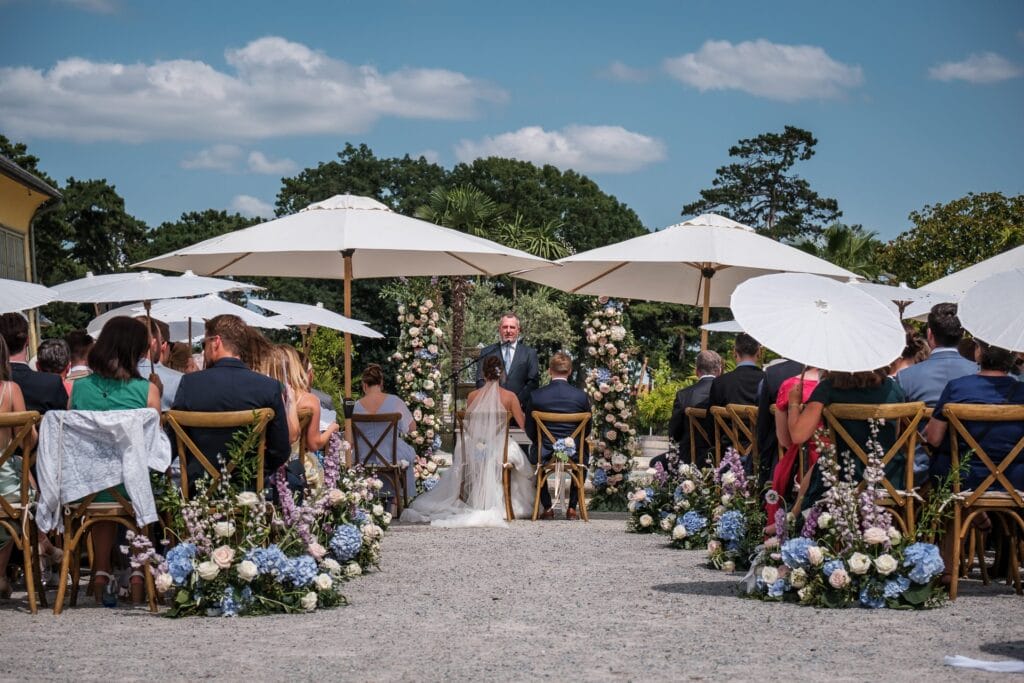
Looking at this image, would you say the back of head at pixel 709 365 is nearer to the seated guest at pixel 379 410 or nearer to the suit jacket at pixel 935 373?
the suit jacket at pixel 935 373

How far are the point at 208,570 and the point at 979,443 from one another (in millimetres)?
4363

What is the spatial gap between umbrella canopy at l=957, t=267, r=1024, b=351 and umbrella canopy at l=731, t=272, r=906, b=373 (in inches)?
23.0

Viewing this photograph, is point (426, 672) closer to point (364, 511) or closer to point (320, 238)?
point (364, 511)

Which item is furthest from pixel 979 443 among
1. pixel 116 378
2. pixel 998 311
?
pixel 116 378

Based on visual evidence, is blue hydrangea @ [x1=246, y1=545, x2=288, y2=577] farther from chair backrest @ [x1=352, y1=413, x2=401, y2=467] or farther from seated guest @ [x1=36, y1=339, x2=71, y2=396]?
chair backrest @ [x1=352, y1=413, x2=401, y2=467]

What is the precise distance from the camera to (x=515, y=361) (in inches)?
517

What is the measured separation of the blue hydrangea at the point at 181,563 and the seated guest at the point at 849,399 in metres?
3.36

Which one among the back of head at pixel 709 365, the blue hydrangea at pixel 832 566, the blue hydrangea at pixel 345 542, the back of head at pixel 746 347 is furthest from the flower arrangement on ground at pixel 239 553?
the back of head at pixel 709 365

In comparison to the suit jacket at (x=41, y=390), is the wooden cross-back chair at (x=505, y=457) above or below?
below

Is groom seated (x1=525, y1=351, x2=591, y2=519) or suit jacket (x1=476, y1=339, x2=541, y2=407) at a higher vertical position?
suit jacket (x1=476, y1=339, x2=541, y2=407)

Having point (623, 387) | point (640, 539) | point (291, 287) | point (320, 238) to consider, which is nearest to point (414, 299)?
point (623, 387)

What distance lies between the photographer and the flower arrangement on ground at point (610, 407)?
540 inches

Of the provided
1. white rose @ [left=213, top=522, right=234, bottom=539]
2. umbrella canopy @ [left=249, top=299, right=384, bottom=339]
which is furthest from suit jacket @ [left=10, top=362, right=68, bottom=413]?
umbrella canopy @ [left=249, top=299, right=384, bottom=339]

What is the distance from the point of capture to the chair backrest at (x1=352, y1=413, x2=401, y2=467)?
40.1ft
